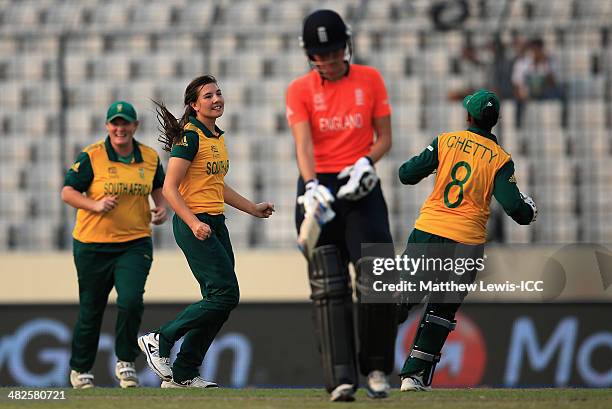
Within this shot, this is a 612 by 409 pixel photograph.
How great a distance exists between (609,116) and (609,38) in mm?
825

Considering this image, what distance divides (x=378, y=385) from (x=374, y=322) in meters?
0.32

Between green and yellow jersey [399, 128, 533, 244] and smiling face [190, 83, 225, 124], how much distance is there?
1162 mm

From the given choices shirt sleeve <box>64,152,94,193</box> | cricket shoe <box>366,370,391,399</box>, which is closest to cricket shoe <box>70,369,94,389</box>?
shirt sleeve <box>64,152,94,193</box>

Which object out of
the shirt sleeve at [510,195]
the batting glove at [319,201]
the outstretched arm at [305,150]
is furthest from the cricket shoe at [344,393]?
the shirt sleeve at [510,195]

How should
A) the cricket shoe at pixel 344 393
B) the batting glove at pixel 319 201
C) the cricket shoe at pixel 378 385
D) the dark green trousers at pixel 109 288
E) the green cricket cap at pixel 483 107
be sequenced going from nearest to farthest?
the batting glove at pixel 319 201
the cricket shoe at pixel 344 393
the cricket shoe at pixel 378 385
the green cricket cap at pixel 483 107
the dark green trousers at pixel 109 288

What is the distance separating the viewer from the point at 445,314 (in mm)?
7453

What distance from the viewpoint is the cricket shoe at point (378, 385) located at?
637 cm

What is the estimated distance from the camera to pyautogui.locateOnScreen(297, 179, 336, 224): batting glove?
612 centimetres

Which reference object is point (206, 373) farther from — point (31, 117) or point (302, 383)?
point (31, 117)

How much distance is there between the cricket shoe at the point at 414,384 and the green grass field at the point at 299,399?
0.49ft

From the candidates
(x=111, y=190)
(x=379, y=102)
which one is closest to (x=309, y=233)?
(x=379, y=102)

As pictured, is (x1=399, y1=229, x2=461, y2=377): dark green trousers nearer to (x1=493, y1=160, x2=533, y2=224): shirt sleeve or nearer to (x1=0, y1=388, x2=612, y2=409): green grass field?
(x1=0, y1=388, x2=612, y2=409): green grass field

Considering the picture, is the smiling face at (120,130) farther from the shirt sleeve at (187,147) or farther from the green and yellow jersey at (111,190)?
the shirt sleeve at (187,147)

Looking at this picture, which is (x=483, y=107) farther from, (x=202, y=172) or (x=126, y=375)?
(x=126, y=375)
